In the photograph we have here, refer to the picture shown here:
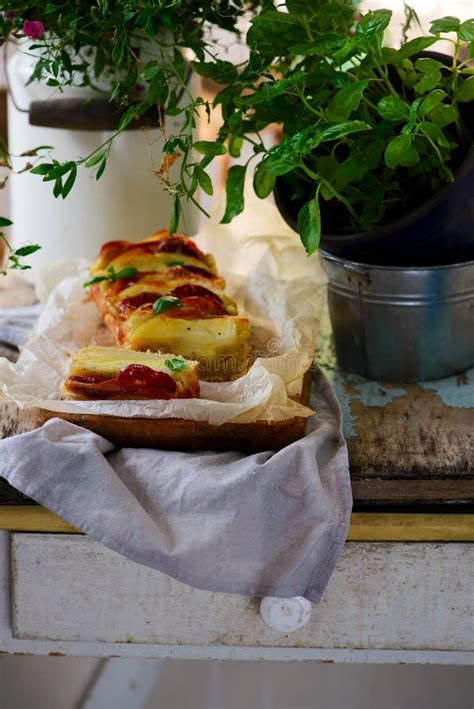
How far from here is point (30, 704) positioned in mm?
1058

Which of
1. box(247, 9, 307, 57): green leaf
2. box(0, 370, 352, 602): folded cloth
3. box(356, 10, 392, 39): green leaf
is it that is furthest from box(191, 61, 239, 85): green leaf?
box(0, 370, 352, 602): folded cloth

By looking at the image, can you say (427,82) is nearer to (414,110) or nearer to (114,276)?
(414,110)

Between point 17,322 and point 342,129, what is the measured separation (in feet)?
1.76

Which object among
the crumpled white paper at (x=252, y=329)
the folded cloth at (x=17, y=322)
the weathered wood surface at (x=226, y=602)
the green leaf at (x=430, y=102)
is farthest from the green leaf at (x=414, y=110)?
the folded cloth at (x=17, y=322)

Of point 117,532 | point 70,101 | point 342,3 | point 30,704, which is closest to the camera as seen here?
point 117,532

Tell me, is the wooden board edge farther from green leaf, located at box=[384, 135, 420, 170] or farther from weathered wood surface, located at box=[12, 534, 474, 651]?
green leaf, located at box=[384, 135, 420, 170]

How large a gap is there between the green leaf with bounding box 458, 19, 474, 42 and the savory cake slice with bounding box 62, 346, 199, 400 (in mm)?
366

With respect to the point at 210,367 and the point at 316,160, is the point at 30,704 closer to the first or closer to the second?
the point at 210,367

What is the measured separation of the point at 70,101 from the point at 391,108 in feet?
1.72

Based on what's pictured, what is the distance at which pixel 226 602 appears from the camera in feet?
2.57

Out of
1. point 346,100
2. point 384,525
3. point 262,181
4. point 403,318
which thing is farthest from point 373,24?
point 384,525

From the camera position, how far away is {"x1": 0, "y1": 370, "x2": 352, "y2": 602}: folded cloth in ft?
2.37

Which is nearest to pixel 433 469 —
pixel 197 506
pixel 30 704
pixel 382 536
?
pixel 382 536

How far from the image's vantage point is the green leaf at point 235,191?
0.91 m
